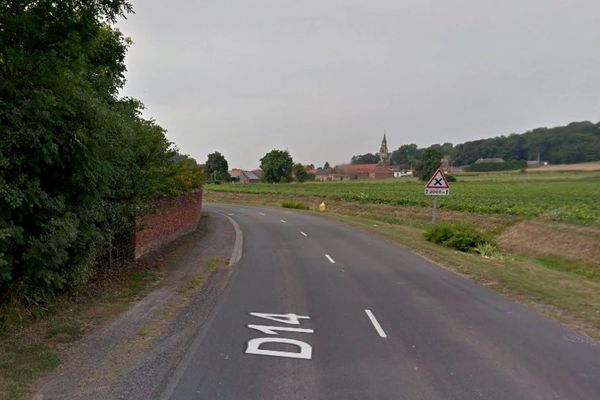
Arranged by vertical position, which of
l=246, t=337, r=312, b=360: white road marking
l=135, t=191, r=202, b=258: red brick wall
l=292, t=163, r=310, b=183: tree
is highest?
l=292, t=163, r=310, b=183: tree

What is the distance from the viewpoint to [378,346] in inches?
243

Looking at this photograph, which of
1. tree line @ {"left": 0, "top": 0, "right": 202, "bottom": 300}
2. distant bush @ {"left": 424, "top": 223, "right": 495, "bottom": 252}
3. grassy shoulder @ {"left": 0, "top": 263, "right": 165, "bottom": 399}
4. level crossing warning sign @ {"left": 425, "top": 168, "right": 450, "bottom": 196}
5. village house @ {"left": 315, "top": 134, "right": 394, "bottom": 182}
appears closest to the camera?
grassy shoulder @ {"left": 0, "top": 263, "right": 165, "bottom": 399}

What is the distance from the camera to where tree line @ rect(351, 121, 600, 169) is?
132375 mm

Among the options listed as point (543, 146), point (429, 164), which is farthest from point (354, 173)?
point (543, 146)

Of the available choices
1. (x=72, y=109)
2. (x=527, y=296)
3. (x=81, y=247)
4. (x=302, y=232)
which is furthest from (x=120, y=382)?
(x=302, y=232)

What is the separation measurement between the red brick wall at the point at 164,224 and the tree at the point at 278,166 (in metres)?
90.2

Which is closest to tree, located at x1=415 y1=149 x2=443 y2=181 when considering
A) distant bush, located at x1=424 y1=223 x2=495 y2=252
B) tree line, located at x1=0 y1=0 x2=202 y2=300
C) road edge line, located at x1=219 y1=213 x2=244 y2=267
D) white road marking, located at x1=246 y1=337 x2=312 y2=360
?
distant bush, located at x1=424 y1=223 x2=495 y2=252

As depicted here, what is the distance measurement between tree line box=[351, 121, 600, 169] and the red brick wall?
10844cm

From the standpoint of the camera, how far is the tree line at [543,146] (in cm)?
13238

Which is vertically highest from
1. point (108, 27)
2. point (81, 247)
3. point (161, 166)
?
point (108, 27)

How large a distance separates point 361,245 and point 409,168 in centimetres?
17134

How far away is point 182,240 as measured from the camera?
1752 cm

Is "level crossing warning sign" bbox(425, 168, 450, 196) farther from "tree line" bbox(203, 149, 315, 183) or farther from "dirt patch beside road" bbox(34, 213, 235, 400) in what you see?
"tree line" bbox(203, 149, 315, 183)

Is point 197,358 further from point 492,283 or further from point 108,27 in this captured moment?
point 108,27
